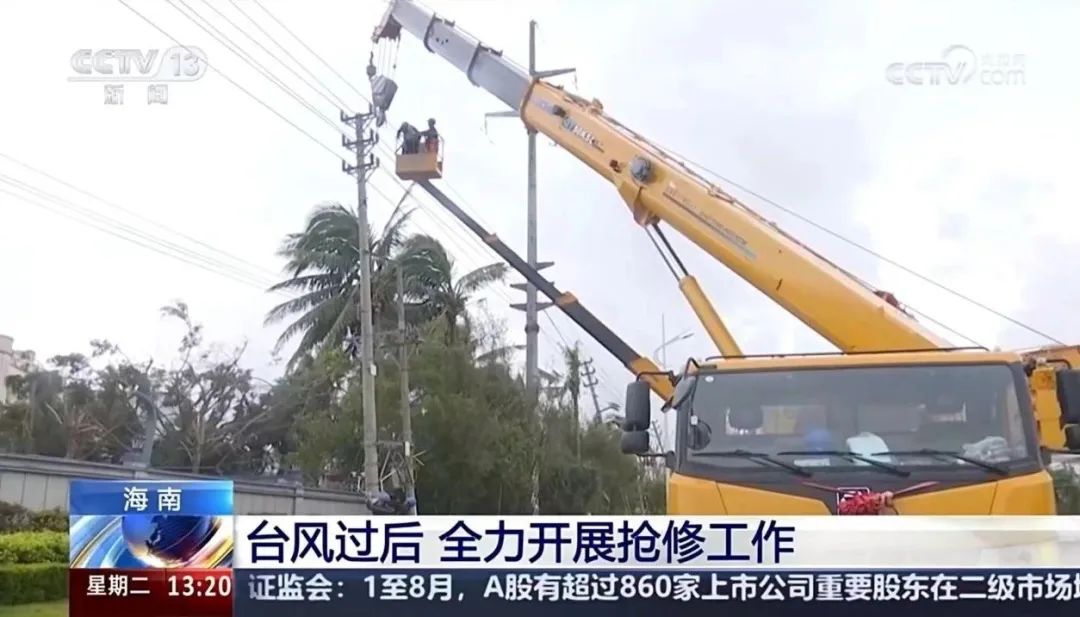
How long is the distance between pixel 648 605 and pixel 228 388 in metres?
1.41

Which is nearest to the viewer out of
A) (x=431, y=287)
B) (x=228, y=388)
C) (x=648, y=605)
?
(x=648, y=605)

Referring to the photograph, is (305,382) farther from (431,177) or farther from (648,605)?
(648,605)

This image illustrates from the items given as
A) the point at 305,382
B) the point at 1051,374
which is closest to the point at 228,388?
the point at 305,382

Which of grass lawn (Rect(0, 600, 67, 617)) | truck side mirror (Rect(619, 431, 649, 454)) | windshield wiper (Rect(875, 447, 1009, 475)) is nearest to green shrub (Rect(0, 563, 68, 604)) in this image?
grass lawn (Rect(0, 600, 67, 617))

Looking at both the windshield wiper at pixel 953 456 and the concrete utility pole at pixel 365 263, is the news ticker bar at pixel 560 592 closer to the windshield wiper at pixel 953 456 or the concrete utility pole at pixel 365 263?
the windshield wiper at pixel 953 456

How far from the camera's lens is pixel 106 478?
3.43 meters

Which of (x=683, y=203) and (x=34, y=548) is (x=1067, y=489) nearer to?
(x=683, y=203)

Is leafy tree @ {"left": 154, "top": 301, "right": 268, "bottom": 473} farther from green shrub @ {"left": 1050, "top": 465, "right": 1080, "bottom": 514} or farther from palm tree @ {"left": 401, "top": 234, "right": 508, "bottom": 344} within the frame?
green shrub @ {"left": 1050, "top": 465, "right": 1080, "bottom": 514}

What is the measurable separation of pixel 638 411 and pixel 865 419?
0.70m

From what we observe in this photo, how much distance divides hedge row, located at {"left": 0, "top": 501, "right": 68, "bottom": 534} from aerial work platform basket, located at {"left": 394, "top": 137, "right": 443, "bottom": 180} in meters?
1.48

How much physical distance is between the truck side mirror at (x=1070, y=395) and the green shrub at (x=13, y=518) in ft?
10.3

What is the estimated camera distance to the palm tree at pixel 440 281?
150 inches

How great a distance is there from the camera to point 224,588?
3424mm

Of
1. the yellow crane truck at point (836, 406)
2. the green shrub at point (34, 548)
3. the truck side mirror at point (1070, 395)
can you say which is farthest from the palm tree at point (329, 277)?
the truck side mirror at point (1070, 395)
